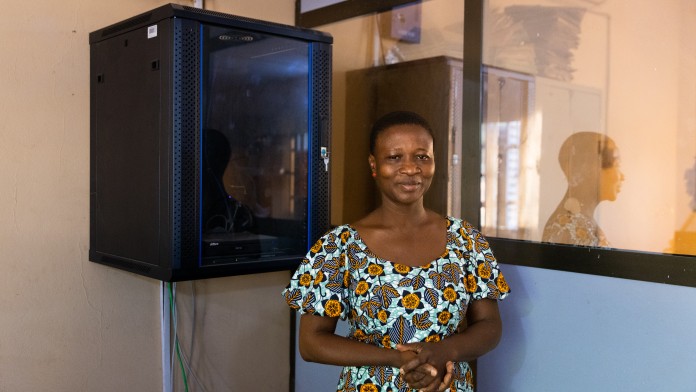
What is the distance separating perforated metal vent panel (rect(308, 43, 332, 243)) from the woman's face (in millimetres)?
815

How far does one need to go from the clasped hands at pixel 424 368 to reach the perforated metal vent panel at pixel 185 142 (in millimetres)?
931

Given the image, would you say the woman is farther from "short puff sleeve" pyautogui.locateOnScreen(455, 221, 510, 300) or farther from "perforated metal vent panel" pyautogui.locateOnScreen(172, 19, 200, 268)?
"perforated metal vent panel" pyautogui.locateOnScreen(172, 19, 200, 268)

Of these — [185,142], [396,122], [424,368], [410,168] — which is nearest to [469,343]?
[424,368]

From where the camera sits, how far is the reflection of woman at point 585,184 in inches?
92.2

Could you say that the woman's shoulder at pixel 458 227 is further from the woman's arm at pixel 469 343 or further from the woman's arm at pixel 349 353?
the woman's arm at pixel 349 353

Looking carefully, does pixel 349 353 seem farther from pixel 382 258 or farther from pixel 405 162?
pixel 405 162

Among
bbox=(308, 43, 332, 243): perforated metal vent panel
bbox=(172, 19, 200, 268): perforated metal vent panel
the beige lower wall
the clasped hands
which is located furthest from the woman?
the beige lower wall

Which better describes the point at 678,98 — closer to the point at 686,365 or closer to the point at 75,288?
the point at 686,365

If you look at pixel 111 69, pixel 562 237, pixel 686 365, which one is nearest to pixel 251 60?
pixel 111 69

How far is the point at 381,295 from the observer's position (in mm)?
1654

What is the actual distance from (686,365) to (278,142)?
1.58 m

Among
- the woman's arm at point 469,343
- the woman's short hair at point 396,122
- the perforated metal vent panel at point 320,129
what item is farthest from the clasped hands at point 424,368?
the perforated metal vent panel at point 320,129

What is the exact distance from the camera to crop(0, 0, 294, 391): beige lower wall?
2357 mm

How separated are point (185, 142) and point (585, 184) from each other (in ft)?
4.67
